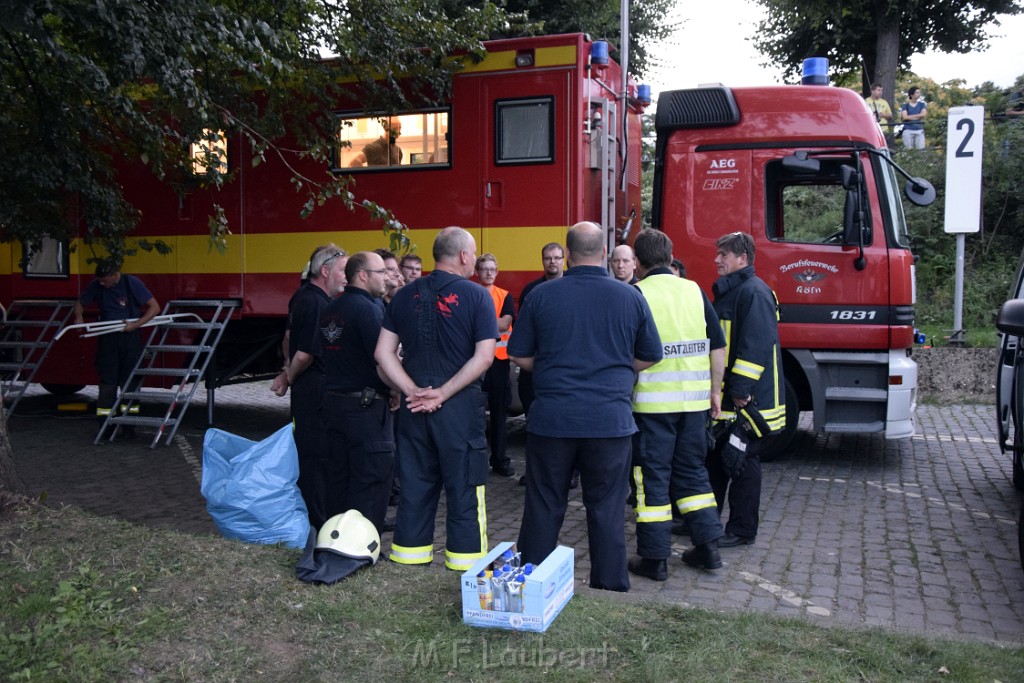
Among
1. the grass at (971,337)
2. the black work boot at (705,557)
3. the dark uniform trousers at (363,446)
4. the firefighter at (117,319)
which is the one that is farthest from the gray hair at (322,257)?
the grass at (971,337)

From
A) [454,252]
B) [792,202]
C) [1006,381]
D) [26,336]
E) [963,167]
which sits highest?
[963,167]

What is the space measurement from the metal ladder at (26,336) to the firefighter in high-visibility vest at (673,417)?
702cm

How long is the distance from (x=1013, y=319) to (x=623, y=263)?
2.75m

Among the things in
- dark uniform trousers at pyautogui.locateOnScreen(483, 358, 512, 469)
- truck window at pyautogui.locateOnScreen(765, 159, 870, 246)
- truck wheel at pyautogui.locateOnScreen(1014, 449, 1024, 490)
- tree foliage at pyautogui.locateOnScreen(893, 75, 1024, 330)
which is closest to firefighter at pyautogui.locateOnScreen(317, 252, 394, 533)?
dark uniform trousers at pyautogui.locateOnScreen(483, 358, 512, 469)

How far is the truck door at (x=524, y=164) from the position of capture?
779 cm

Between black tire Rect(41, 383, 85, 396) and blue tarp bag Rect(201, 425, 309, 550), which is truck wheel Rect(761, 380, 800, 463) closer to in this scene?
blue tarp bag Rect(201, 425, 309, 550)

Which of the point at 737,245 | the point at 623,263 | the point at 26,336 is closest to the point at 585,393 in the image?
the point at 737,245

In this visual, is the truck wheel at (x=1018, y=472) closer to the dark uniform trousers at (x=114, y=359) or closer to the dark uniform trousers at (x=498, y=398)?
the dark uniform trousers at (x=498, y=398)

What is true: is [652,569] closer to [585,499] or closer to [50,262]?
[585,499]

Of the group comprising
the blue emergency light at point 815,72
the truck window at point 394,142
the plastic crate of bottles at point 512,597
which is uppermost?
the blue emergency light at point 815,72

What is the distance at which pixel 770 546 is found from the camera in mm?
5566

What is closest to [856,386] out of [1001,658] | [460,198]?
[460,198]

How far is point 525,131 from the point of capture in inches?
312

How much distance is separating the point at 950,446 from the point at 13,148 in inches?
344
